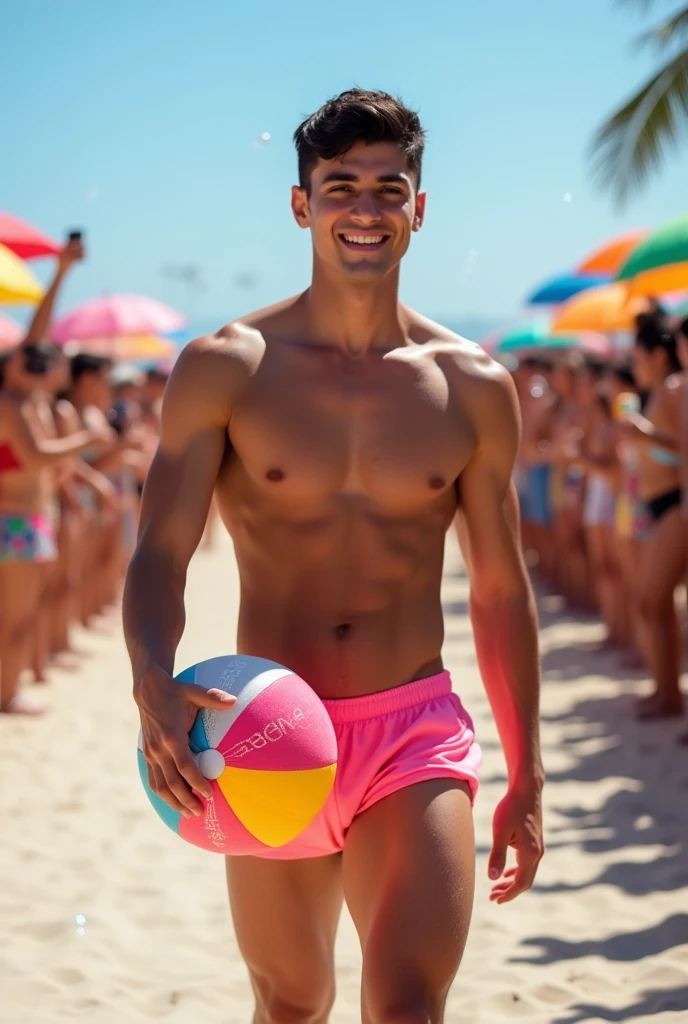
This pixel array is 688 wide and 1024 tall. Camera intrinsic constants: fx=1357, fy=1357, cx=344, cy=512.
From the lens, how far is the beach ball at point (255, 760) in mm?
2492

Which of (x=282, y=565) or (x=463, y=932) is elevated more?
(x=282, y=565)

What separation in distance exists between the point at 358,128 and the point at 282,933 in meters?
1.73

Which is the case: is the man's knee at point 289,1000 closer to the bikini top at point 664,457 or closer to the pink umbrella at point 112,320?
the bikini top at point 664,457

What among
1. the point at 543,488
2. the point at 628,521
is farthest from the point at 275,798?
the point at 543,488

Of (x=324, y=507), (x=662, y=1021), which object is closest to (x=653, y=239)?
(x=662, y=1021)

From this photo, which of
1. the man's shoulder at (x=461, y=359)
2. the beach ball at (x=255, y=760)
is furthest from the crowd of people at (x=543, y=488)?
the beach ball at (x=255, y=760)

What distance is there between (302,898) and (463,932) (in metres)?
0.43

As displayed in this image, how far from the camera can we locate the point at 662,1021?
156 inches

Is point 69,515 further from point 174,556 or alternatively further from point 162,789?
point 162,789

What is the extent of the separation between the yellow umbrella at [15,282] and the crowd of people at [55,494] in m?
0.31

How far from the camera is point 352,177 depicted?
9.51 ft

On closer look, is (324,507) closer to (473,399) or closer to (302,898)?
(473,399)

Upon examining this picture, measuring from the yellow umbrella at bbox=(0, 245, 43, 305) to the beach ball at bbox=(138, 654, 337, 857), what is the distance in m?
5.45

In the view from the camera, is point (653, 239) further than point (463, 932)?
Yes
